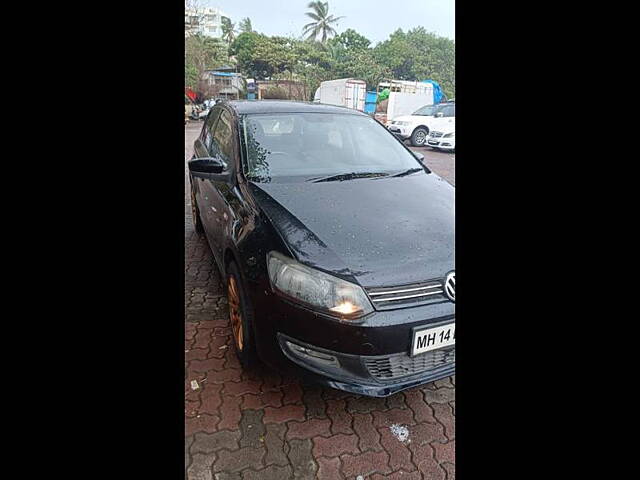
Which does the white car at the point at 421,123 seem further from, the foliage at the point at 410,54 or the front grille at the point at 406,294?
the foliage at the point at 410,54

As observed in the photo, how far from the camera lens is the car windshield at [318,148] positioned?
2.87 metres

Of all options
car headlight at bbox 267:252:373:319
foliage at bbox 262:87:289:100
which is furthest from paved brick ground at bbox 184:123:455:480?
foliage at bbox 262:87:289:100

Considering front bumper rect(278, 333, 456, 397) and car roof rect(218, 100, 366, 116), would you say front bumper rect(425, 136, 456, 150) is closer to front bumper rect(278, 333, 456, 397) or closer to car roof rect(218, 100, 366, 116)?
car roof rect(218, 100, 366, 116)

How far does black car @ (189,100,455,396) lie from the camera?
6.41ft

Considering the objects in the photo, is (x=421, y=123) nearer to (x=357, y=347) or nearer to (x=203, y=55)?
(x=357, y=347)

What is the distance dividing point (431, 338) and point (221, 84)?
28666 mm

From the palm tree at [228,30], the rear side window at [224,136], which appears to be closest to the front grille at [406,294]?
the rear side window at [224,136]

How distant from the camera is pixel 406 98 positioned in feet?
58.1

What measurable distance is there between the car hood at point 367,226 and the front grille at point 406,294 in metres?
0.03
